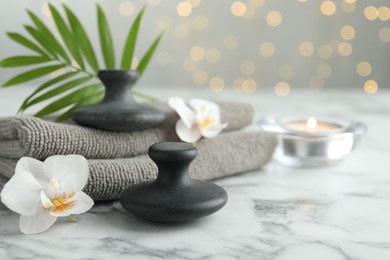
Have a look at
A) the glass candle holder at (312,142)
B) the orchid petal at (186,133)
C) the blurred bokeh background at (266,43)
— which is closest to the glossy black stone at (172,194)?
the orchid petal at (186,133)

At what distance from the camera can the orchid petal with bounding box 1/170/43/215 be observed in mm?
587

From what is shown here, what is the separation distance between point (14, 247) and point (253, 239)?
222 millimetres

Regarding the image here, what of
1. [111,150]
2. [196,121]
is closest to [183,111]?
[196,121]

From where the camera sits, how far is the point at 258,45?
6.87ft

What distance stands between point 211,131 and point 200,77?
130 cm

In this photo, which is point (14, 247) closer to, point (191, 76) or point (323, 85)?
point (191, 76)

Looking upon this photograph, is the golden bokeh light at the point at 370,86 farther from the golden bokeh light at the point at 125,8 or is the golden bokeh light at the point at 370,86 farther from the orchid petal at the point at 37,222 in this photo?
the orchid petal at the point at 37,222

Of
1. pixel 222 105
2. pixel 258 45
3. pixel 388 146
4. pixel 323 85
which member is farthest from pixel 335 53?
pixel 222 105

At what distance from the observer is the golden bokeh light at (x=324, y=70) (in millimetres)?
2115

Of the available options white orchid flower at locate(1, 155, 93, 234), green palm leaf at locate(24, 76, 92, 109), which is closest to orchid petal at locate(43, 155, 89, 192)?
white orchid flower at locate(1, 155, 93, 234)

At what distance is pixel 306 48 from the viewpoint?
210 centimetres

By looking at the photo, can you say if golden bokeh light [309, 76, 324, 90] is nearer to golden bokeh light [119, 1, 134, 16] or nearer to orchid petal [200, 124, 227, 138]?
golden bokeh light [119, 1, 134, 16]

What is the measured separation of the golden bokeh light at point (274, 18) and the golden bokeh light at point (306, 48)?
11 centimetres

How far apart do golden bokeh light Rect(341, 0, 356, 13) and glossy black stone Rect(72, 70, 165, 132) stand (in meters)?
1.46
